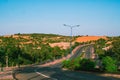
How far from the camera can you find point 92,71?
4522 cm

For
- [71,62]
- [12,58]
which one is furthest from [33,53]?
[71,62]

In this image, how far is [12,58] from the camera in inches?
3939

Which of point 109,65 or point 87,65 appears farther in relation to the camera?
point 87,65

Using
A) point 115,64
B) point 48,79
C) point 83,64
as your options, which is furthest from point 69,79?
point 83,64

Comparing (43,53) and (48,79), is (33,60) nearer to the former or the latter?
(43,53)

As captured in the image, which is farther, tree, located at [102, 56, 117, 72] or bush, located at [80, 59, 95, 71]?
bush, located at [80, 59, 95, 71]

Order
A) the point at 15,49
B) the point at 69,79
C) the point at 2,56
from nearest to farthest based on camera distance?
the point at 69,79, the point at 2,56, the point at 15,49

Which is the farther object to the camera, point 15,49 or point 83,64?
point 15,49

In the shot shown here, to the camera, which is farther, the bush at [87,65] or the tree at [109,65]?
the bush at [87,65]

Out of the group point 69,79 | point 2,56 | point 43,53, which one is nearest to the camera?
point 69,79

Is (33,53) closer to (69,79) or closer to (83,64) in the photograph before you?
(83,64)

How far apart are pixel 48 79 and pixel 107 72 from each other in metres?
10.2

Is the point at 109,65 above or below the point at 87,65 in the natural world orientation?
above

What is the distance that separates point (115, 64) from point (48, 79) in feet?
41.9
